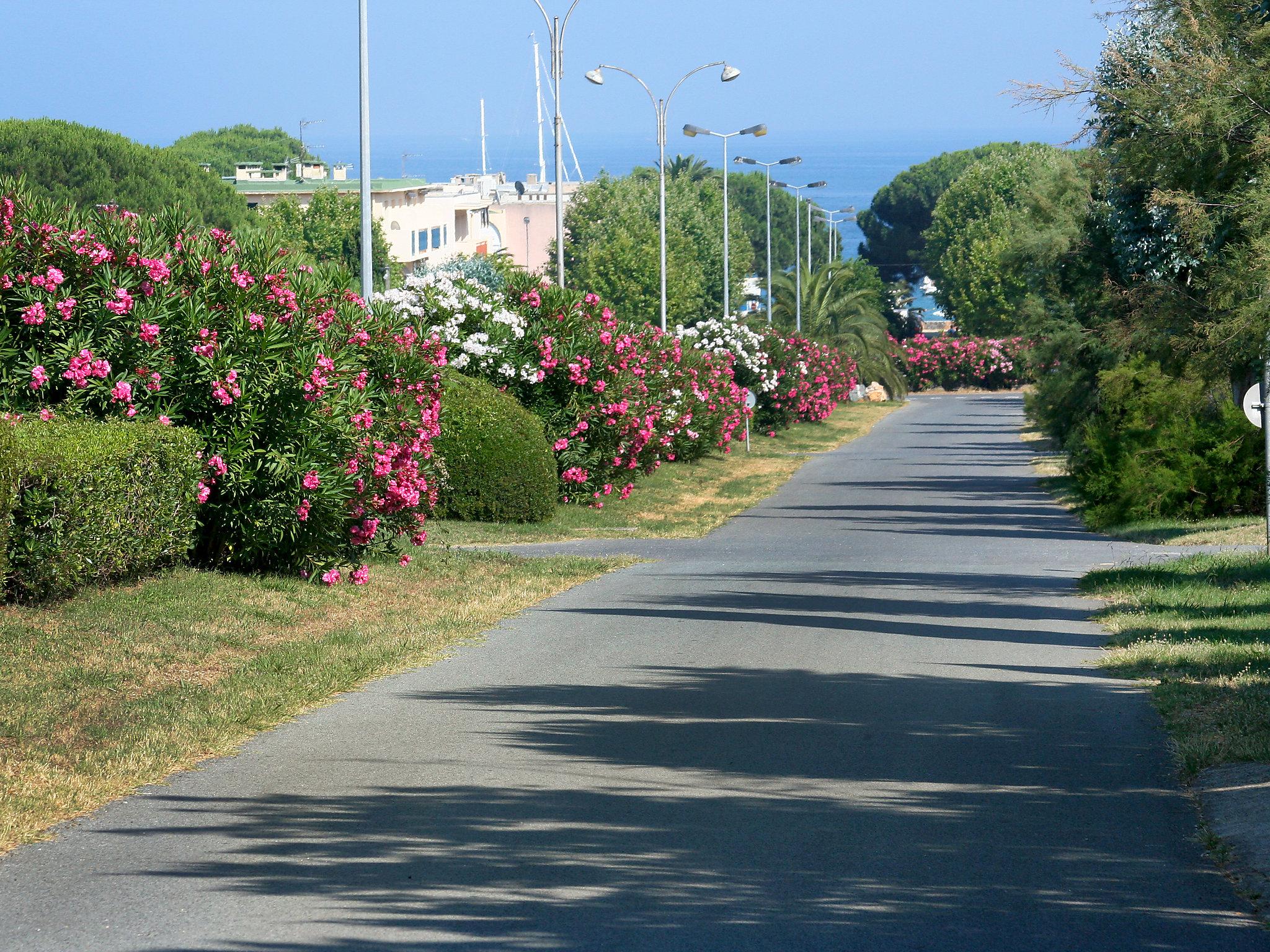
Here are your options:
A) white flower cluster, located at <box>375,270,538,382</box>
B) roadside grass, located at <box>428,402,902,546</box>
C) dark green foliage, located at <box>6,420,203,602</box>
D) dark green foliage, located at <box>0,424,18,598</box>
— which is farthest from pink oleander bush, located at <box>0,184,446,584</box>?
white flower cluster, located at <box>375,270,538,382</box>

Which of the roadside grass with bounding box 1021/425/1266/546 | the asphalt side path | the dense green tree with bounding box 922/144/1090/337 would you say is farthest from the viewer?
the dense green tree with bounding box 922/144/1090/337

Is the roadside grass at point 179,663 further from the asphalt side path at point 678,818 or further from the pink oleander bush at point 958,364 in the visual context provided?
the pink oleander bush at point 958,364

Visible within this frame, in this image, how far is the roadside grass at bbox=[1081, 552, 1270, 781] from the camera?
8.38 metres

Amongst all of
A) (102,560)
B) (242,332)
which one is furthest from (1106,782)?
(242,332)

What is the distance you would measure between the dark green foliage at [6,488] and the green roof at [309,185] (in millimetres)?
84590

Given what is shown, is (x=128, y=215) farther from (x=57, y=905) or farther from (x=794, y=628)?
(x=57, y=905)

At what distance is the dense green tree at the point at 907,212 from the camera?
133m

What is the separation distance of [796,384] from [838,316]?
67.9 ft

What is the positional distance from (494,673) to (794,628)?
3437 mm

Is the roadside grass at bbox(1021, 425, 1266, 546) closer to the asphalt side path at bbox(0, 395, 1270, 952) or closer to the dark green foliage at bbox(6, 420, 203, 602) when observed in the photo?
the asphalt side path at bbox(0, 395, 1270, 952)

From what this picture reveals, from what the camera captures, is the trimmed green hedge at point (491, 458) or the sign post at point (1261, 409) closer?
the sign post at point (1261, 409)

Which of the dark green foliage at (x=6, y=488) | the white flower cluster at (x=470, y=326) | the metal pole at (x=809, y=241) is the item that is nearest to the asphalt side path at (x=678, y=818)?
the dark green foliage at (x=6, y=488)

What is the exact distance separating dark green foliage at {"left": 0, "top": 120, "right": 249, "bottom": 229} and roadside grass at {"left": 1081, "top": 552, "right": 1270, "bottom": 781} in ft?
158

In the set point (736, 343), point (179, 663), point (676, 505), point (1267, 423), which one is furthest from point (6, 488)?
point (736, 343)
